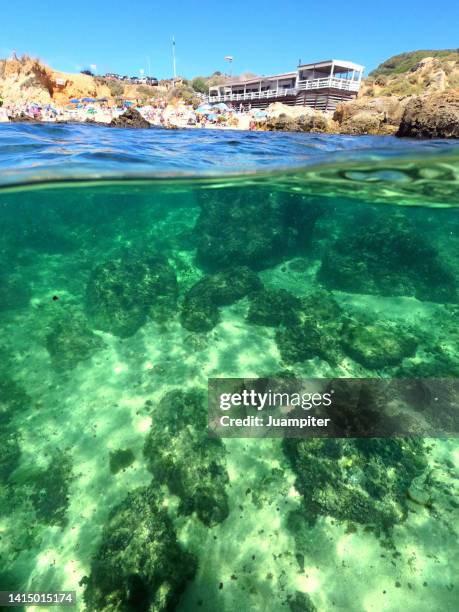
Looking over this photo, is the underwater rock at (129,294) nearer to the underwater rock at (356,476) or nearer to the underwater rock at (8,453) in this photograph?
the underwater rock at (8,453)

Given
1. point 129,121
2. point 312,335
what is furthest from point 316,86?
point 312,335

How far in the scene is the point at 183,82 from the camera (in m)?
78.7

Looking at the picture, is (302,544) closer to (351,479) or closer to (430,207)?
(351,479)

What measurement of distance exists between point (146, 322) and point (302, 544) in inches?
274

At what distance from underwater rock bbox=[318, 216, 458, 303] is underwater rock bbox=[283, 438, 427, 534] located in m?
6.39

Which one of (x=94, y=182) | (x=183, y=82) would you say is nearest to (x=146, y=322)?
(x=94, y=182)

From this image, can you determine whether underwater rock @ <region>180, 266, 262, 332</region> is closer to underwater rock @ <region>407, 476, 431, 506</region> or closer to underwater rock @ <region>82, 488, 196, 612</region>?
underwater rock @ <region>82, 488, 196, 612</region>

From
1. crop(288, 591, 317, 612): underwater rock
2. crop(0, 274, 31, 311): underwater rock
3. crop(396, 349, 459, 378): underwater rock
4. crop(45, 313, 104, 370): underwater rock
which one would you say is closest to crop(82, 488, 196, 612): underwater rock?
crop(288, 591, 317, 612): underwater rock

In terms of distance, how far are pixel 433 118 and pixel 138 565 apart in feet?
72.6

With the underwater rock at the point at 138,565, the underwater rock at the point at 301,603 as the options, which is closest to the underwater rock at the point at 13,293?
the underwater rock at the point at 138,565

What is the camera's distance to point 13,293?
10.5m

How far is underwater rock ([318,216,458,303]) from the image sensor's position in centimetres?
1115

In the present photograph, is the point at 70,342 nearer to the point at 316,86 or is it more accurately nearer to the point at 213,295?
the point at 213,295

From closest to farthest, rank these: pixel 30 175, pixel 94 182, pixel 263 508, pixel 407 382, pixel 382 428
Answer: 1. pixel 263 508
2. pixel 382 428
3. pixel 407 382
4. pixel 30 175
5. pixel 94 182
